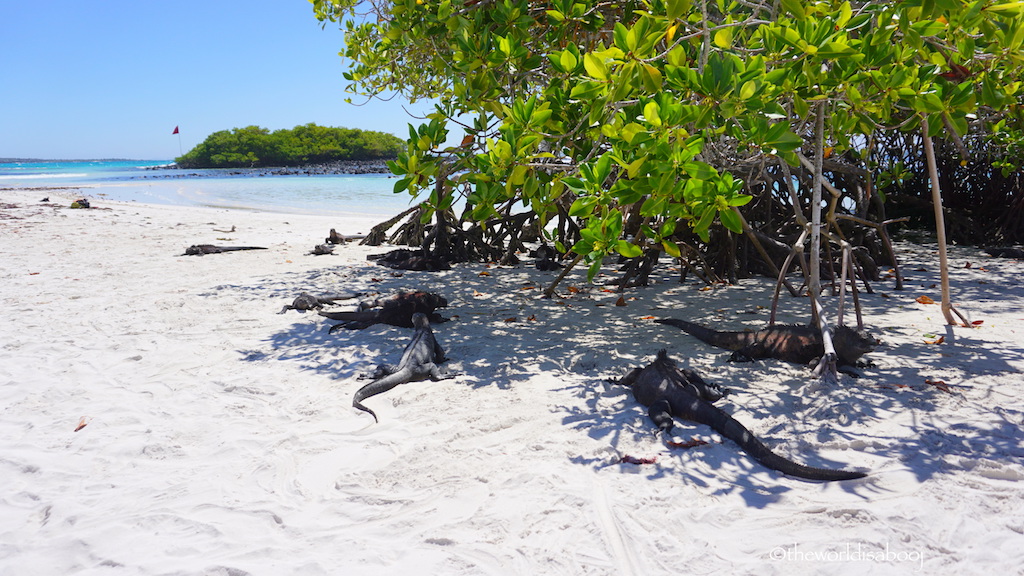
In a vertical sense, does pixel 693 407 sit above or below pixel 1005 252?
below

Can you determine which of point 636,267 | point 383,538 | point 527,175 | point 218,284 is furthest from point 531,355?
point 218,284

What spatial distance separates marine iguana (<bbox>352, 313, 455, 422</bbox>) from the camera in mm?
3248

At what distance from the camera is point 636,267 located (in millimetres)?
5980

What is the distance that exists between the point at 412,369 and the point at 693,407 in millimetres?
1629

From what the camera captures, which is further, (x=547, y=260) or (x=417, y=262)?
(x=417, y=262)

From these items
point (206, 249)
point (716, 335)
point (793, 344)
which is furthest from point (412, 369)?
point (206, 249)

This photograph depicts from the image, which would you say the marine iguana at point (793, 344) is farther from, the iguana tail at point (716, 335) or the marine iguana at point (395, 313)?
the marine iguana at point (395, 313)

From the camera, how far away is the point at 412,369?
354cm

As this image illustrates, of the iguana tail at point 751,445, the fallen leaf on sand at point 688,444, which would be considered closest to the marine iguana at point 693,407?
the iguana tail at point 751,445

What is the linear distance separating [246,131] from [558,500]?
78587 millimetres

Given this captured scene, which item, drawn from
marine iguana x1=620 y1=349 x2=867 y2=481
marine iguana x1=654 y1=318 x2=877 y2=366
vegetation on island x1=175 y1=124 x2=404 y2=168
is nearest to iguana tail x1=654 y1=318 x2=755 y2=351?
marine iguana x1=654 y1=318 x2=877 y2=366

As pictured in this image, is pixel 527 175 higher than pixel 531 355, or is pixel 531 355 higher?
pixel 527 175

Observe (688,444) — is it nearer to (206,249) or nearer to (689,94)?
(689,94)

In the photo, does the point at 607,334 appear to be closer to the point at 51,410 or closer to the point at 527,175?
the point at 527,175
